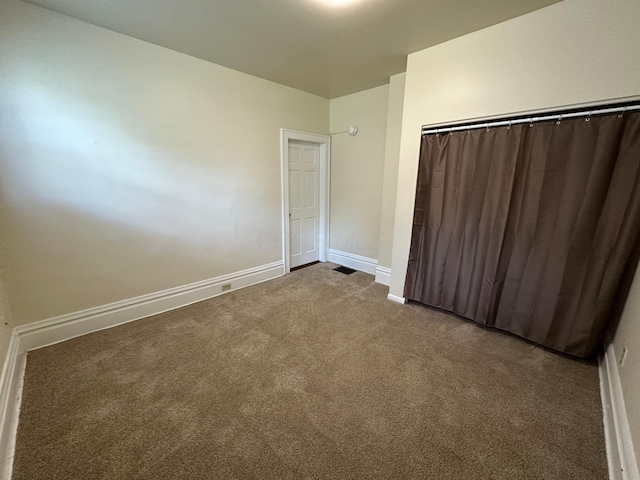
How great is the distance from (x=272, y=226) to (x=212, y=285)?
45.0 inches

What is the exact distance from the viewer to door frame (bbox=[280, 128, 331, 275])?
12.0 ft

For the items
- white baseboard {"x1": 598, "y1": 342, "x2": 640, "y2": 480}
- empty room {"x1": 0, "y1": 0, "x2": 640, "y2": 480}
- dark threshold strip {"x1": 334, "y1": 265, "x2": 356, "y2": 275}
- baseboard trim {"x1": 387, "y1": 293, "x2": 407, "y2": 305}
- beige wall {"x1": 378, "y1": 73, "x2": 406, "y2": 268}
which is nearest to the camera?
white baseboard {"x1": 598, "y1": 342, "x2": 640, "y2": 480}

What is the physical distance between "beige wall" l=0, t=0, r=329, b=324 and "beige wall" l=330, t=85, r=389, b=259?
121cm

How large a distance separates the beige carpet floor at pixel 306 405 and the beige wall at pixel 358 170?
1.74 m

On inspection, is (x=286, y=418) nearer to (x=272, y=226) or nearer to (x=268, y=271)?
(x=268, y=271)

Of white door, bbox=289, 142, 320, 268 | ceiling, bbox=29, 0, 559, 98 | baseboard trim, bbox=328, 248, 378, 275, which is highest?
ceiling, bbox=29, 0, 559, 98

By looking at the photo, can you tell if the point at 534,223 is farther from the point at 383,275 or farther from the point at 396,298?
the point at 383,275

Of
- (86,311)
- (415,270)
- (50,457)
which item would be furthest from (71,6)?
(415,270)

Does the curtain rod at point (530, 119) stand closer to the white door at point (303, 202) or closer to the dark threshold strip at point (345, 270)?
the white door at point (303, 202)

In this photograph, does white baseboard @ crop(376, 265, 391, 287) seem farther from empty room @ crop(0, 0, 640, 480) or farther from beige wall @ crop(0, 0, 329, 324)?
beige wall @ crop(0, 0, 329, 324)

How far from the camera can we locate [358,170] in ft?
13.0

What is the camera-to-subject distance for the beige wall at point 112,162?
197 centimetres

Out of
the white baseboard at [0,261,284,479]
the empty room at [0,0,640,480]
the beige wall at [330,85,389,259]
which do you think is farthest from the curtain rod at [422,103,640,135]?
the white baseboard at [0,261,284,479]

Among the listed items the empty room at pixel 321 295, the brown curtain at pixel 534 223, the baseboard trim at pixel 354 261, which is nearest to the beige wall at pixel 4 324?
the empty room at pixel 321 295
